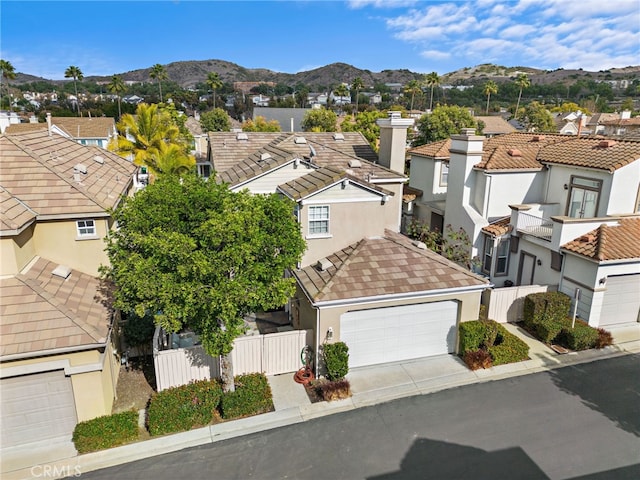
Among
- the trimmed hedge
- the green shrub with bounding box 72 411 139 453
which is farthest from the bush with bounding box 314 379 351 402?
the green shrub with bounding box 72 411 139 453

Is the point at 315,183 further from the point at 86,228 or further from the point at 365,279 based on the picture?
the point at 86,228

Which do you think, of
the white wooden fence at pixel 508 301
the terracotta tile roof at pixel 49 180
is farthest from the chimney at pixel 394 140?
the terracotta tile roof at pixel 49 180

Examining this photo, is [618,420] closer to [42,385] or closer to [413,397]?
[413,397]

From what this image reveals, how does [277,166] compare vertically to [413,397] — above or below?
above

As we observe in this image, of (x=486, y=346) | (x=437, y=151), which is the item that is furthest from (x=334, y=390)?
(x=437, y=151)

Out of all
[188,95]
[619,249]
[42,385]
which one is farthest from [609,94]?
[42,385]

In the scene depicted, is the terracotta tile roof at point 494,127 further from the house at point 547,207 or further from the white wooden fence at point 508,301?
the white wooden fence at point 508,301

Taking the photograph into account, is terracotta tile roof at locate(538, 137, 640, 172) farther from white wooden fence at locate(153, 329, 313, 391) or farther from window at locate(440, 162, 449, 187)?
white wooden fence at locate(153, 329, 313, 391)
